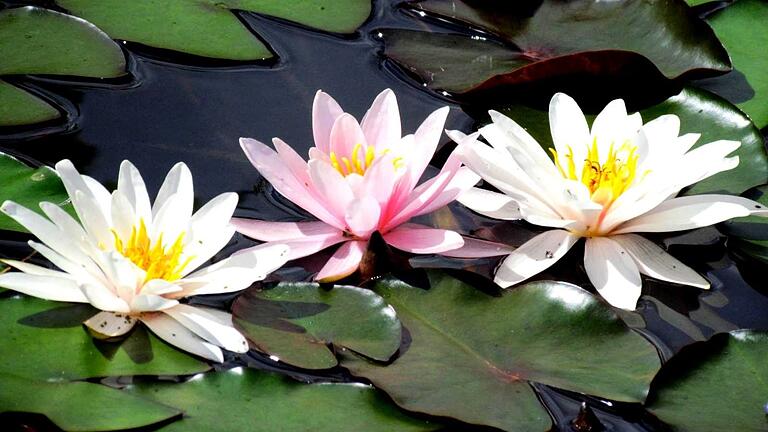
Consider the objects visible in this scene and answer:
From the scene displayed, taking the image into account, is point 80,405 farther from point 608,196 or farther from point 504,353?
point 608,196

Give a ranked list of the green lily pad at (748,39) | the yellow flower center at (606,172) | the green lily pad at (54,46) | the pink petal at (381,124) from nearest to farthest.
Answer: the yellow flower center at (606,172) < the pink petal at (381,124) < the green lily pad at (54,46) < the green lily pad at (748,39)

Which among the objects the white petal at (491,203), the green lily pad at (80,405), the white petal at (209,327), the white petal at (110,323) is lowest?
the green lily pad at (80,405)

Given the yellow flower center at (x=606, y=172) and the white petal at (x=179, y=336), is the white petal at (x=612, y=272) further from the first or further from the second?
the white petal at (x=179, y=336)

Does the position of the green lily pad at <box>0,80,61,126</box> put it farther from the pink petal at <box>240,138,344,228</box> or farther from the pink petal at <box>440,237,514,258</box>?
the pink petal at <box>440,237,514,258</box>

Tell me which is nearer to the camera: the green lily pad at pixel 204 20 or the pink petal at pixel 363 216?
the pink petal at pixel 363 216

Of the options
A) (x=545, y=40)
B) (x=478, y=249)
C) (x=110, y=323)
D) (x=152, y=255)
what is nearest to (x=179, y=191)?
(x=152, y=255)

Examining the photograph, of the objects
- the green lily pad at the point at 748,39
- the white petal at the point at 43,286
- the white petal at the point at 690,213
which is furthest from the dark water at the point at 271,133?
the green lily pad at the point at 748,39

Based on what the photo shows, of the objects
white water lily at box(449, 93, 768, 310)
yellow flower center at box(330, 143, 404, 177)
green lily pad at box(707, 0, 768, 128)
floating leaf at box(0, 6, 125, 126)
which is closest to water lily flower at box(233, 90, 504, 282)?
yellow flower center at box(330, 143, 404, 177)
